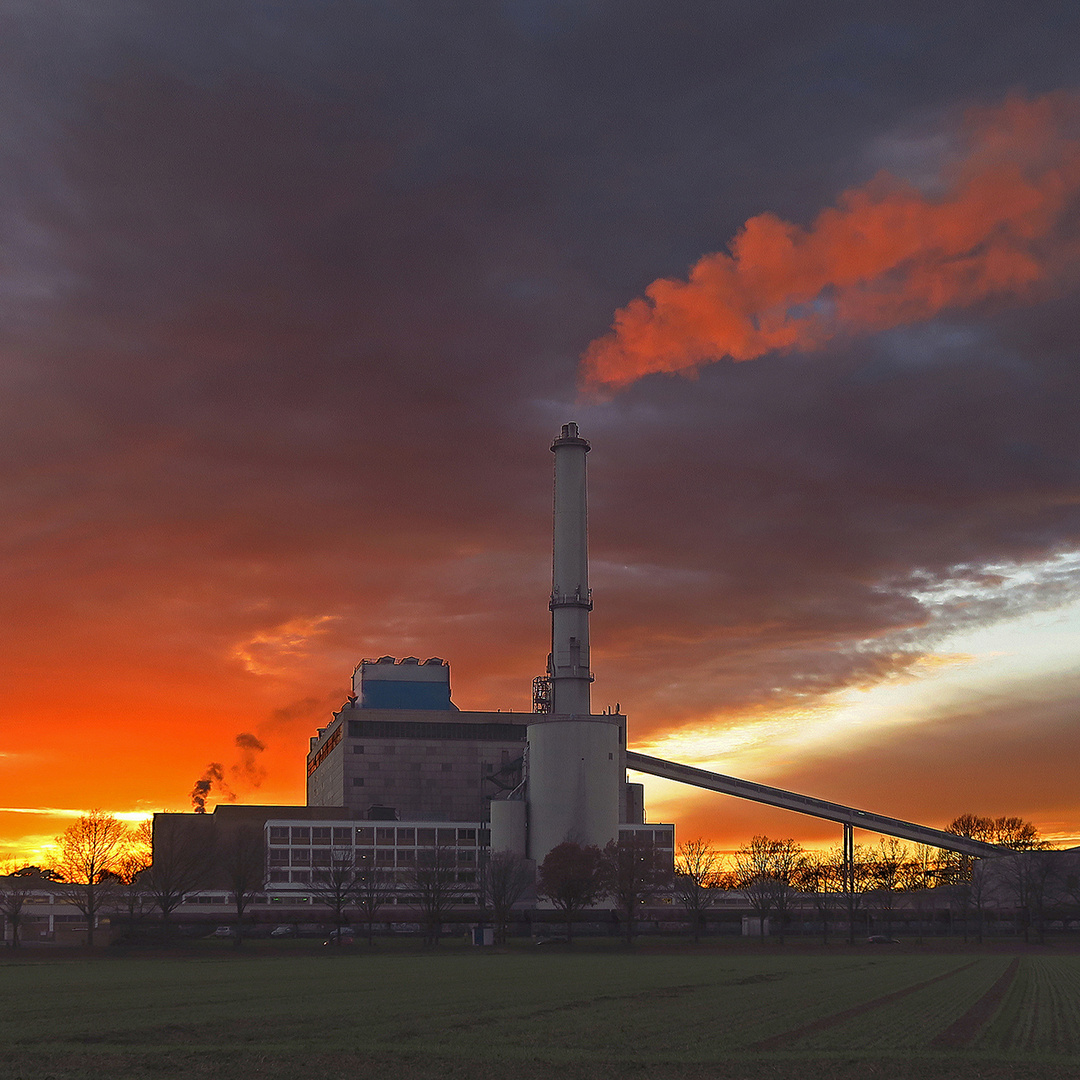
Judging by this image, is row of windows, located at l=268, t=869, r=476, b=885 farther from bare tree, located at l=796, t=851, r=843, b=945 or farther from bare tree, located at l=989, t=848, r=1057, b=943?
bare tree, located at l=989, t=848, r=1057, b=943

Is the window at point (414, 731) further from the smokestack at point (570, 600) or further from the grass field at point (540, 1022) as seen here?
the grass field at point (540, 1022)

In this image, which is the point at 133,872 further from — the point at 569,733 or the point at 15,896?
the point at 569,733

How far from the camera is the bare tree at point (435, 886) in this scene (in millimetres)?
120306

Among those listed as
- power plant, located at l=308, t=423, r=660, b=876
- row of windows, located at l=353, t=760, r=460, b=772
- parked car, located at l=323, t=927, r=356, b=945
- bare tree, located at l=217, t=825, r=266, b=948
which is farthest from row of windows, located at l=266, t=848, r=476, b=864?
parked car, located at l=323, t=927, r=356, b=945

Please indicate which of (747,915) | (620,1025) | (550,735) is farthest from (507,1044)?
(550,735)

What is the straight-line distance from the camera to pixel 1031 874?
160 m

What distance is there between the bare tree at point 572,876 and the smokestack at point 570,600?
28.6 m

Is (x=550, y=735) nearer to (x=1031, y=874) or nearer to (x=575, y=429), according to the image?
(x=575, y=429)

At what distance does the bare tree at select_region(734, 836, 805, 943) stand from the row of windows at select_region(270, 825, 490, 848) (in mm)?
37895

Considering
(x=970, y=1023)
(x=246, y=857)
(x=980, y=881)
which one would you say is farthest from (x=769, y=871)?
(x=970, y=1023)

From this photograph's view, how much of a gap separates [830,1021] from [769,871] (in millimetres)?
127457

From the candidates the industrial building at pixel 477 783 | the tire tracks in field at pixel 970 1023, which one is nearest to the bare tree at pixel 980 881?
the industrial building at pixel 477 783

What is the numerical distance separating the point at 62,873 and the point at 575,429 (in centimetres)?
8932

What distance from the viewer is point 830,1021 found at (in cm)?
4341
